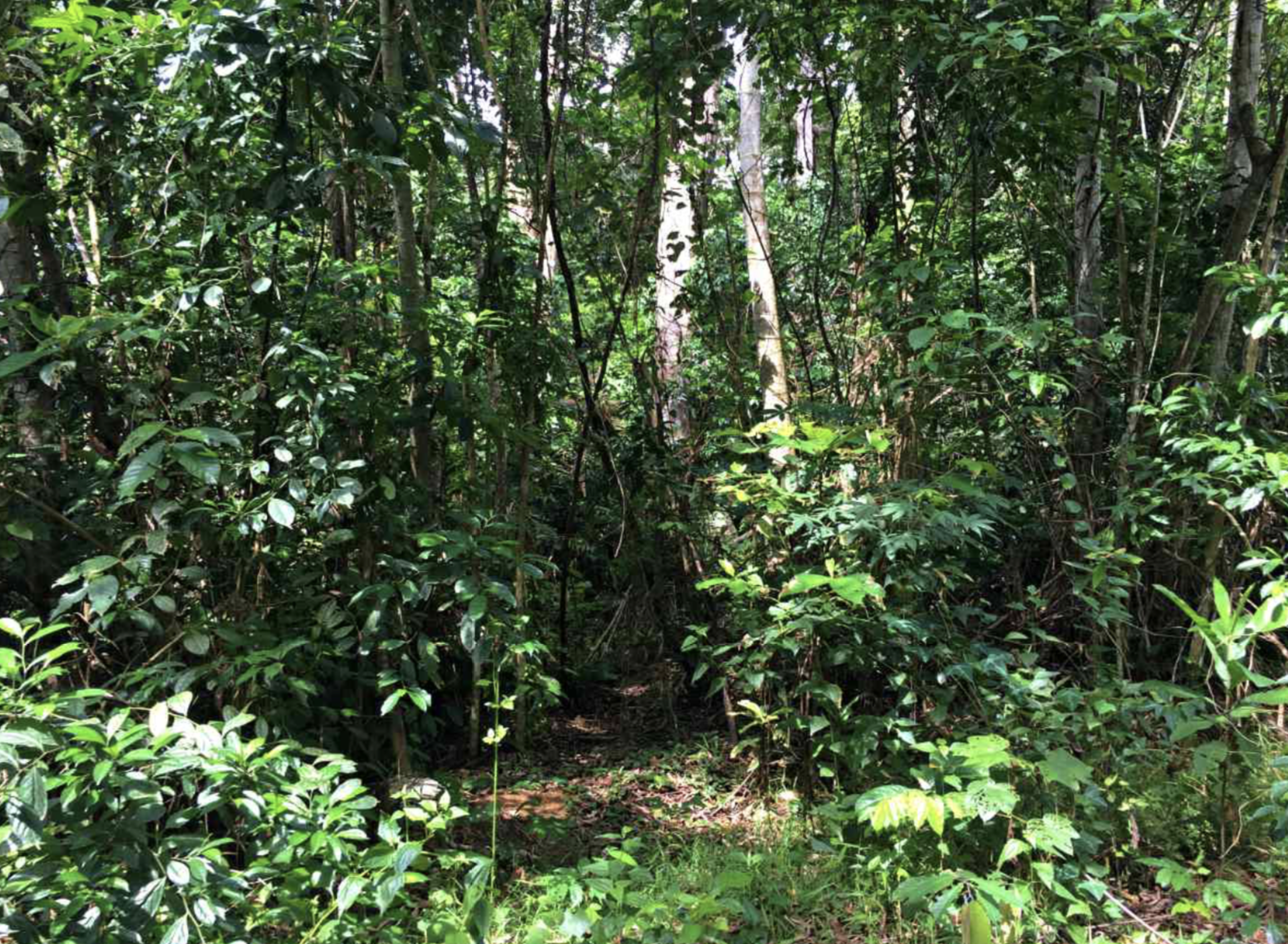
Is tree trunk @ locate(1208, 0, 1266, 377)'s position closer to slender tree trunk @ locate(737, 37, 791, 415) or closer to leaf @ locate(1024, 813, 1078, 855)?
slender tree trunk @ locate(737, 37, 791, 415)

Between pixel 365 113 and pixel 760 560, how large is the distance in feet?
7.75

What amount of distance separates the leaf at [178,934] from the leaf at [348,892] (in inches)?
12.2

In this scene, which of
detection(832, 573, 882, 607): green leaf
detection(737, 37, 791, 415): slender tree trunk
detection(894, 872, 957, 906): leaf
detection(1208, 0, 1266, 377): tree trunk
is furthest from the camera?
detection(737, 37, 791, 415): slender tree trunk

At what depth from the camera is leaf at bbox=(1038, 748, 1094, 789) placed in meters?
2.30

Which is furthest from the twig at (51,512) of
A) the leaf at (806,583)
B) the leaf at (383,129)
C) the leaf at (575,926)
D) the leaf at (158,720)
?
the leaf at (806,583)

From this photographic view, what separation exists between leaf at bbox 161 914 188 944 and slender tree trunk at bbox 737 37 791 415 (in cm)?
294

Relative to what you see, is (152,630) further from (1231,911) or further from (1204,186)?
(1204,186)

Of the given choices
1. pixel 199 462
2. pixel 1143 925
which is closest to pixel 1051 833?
pixel 1143 925

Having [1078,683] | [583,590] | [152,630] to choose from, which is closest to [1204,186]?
[1078,683]

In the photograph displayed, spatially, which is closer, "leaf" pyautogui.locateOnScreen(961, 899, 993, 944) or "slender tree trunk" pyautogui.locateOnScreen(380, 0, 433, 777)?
"leaf" pyautogui.locateOnScreen(961, 899, 993, 944)

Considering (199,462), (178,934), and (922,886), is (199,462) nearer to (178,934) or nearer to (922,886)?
(178,934)

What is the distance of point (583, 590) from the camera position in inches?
199

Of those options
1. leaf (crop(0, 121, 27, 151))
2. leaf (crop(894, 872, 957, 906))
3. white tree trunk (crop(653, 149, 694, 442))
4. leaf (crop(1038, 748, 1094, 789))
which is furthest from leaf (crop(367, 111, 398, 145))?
leaf (crop(1038, 748, 1094, 789))

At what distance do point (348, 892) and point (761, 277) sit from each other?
3403 millimetres
